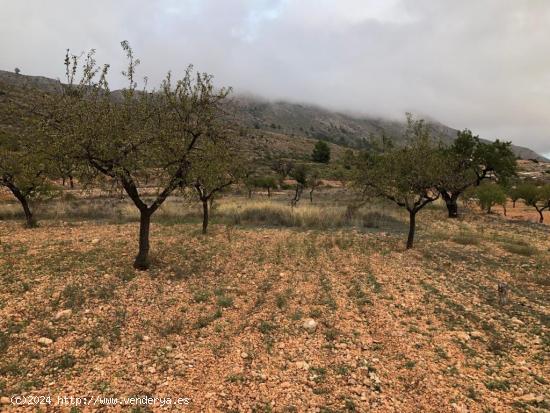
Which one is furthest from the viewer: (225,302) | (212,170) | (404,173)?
(404,173)

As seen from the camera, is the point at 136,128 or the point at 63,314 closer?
the point at 63,314

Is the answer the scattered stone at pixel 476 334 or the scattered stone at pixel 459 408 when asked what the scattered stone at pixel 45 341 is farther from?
the scattered stone at pixel 476 334

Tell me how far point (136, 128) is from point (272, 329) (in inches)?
291

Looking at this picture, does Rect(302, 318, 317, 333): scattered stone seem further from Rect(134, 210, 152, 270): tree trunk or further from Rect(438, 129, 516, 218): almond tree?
Rect(438, 129, 516, 218): almond tree

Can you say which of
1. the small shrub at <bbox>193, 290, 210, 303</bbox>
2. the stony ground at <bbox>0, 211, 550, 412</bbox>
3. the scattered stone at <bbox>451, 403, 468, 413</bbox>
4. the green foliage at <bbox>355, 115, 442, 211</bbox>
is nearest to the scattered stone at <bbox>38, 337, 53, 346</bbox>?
the stony ground at <bbox>0, 211, 550, 412</bbox>

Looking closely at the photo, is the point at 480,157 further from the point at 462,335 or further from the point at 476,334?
the point at 462,335

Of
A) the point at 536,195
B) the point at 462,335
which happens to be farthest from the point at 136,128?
the point at 536,195

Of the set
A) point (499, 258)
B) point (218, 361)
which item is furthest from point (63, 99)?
point (499, 258)

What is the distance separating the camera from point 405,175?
1784cm

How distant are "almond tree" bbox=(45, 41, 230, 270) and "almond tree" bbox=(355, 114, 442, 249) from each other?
882 cm

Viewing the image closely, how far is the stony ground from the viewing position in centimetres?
667

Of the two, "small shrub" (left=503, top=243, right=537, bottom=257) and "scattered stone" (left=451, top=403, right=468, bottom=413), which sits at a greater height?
"small shrub" (left=503, top=243, right=537, bottom=257)

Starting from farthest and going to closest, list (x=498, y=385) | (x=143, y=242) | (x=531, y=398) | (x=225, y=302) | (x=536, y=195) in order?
(x=536, y=195), (x=143, y=242), (x=225, y=302), (x=498, y=385), (x=531, y=398)

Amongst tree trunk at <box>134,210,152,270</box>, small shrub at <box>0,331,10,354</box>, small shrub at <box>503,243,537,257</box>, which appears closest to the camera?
small shrub at <box>0,331,10,354</box>
